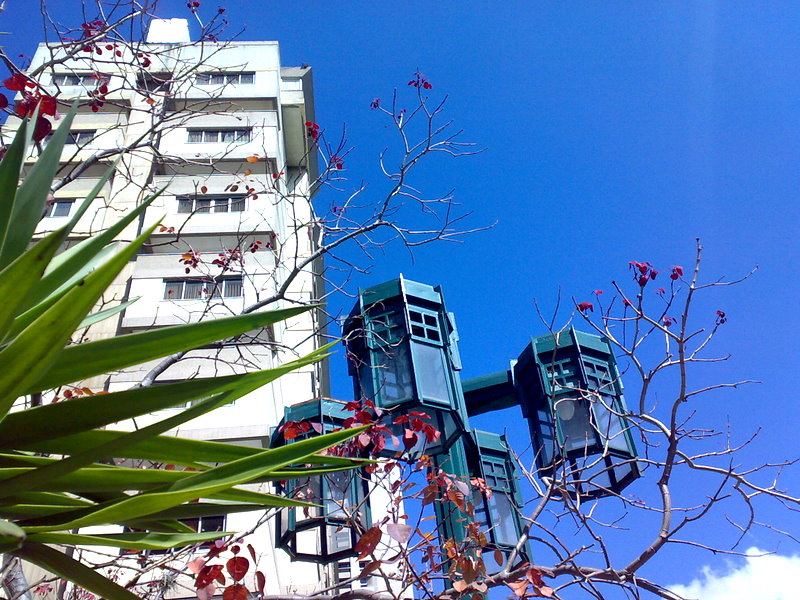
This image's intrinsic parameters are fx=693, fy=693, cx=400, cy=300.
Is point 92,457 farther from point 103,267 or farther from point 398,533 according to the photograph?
point 398,533

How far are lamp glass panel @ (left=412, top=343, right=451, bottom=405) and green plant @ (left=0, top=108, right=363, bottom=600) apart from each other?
12.2 ft

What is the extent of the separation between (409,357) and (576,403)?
4.77 feet

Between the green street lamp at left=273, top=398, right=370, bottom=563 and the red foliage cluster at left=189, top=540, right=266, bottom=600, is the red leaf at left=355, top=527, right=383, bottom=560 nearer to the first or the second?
the red foliage cluster at left=189, top=540, right=266, bottom=600

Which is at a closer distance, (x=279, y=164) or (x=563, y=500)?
(x=563, y=500)

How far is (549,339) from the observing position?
634 cm

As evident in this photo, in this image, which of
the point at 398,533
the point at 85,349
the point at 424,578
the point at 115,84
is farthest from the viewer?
the point at 115,84

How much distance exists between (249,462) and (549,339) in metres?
5.14

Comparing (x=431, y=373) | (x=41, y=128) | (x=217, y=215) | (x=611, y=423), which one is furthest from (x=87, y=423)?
(x=217, y=215)

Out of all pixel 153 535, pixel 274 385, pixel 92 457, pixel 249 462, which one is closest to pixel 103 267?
pixel 92 457

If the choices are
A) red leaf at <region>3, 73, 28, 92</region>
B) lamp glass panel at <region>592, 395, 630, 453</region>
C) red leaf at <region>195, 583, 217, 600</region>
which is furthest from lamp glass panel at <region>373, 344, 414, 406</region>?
red leaf at <region>3, 73, 28, 92</region>

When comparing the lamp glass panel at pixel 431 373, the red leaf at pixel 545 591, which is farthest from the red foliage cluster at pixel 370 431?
the red leaf at pixel 545 591

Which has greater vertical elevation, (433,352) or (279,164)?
(279,164)

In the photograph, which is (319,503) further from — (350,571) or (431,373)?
(350,571)

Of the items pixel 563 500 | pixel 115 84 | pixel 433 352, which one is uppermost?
Answer: pixel 115 84
